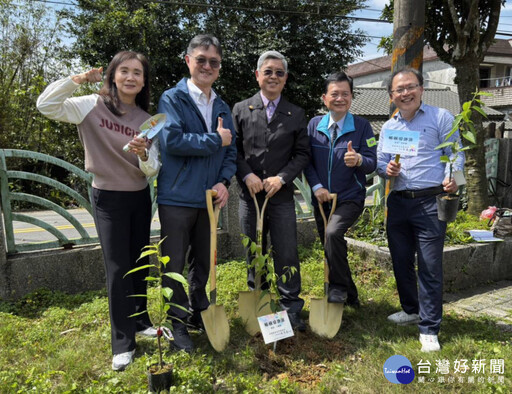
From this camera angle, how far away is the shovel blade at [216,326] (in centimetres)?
289

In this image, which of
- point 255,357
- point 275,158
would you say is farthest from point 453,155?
point 255,357

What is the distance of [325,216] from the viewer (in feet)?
11.4

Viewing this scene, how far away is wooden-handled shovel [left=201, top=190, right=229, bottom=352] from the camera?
2898 mm

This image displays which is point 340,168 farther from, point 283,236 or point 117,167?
point 117,167

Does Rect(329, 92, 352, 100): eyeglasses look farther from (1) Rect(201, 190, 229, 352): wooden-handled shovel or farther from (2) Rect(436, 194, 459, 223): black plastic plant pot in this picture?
(1) Rect(201, 190, 229, 352): wooden-handled shovel

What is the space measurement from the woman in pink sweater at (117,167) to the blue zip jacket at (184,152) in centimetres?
13

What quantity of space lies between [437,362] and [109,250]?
2.39 meters

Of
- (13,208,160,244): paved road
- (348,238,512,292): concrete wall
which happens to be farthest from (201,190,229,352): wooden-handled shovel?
(13,208,160,244): paved road

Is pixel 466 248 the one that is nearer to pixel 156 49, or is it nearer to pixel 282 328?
pixel 282 328

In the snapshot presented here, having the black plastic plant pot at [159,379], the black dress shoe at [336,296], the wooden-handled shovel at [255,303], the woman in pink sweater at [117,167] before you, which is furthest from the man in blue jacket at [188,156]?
the black dress shoe at [336,296]

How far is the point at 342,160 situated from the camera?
10.9ft

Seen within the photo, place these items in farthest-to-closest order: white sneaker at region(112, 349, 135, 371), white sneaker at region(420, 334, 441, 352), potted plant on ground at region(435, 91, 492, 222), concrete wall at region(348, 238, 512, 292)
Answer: concrete wall at region(348, 238, 512, 292)
white sneaker at region(420, 334, 441, 352)
potted plant on ground at region(435, 91, 492, 222)
white sneaker at region(112, 349, 135, 371)

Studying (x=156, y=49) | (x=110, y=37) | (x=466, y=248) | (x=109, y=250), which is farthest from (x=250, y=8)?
(x=109, y=250)

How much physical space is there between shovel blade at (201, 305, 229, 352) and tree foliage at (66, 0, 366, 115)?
40.5 ft
